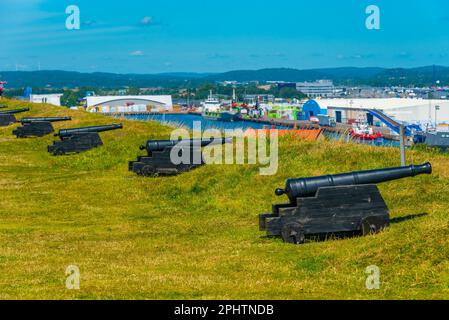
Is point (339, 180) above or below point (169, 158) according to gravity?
above

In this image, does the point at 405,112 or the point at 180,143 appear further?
the point at 405,112

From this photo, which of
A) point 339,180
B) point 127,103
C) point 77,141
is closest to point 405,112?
point 77,141

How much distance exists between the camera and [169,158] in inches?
827

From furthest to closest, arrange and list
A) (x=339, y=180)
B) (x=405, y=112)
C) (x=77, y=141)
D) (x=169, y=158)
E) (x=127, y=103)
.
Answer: (x=127, y=103) < (x=405, y=112) < (x=77, y=141) < (x=169, y=158) < (x=339, y=180)

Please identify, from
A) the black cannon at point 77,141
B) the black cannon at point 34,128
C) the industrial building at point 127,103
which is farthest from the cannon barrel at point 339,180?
the industrial building at point 127,103

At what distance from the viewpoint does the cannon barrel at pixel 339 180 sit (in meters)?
11.5

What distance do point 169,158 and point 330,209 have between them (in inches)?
393

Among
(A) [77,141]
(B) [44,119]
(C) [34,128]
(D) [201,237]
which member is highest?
(B) [44,119]

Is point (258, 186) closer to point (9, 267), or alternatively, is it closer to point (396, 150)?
point (396, 150)

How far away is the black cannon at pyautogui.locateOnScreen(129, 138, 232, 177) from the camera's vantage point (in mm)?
20984

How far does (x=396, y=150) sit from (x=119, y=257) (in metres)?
9.27

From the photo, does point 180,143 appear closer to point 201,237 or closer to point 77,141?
point 77,141

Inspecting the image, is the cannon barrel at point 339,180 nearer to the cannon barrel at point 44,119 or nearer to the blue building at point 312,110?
the cannon barrel at point 44,119

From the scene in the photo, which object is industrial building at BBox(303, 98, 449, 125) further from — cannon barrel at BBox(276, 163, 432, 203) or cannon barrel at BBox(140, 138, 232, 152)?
cannon barrel at BBox(276, 163, 432, 203)
